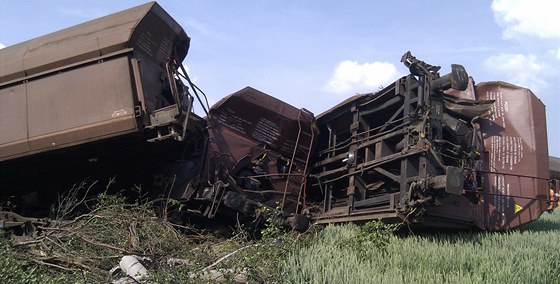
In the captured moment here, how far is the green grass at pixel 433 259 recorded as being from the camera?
153 inches

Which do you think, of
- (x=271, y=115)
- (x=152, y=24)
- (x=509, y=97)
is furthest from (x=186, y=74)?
(x=509, y=97)

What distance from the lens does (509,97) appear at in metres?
6.66

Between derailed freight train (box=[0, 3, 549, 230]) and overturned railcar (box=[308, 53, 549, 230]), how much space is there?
2cm

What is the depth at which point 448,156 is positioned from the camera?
19.7 ft

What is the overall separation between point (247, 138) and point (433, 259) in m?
3.93

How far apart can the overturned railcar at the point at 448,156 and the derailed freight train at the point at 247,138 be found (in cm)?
2

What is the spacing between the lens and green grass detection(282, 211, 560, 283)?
389cm

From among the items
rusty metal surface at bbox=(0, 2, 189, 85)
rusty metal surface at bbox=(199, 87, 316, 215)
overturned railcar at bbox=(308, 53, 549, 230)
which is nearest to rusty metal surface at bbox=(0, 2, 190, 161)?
rusty metal surface at bbox=(0, 2, 189, 85)

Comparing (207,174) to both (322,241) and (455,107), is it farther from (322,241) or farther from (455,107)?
(455,107)

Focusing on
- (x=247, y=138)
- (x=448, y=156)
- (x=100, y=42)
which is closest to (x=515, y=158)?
(x=448, y=156)

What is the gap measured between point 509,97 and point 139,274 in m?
5.09

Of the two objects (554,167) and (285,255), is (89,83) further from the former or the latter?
(554,167)

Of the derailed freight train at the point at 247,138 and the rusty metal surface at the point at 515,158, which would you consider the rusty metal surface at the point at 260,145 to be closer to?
the derailed freight train at the point at 247,138

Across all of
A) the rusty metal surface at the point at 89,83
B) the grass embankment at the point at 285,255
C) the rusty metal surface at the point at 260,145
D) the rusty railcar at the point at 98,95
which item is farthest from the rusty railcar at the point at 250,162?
the rusty metal surface at the point at 89,83
